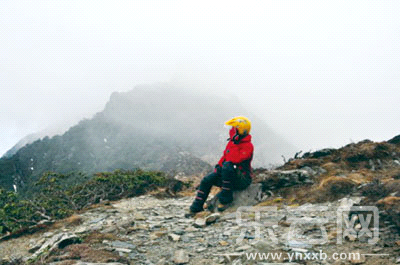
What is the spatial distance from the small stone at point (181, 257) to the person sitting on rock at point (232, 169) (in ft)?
10.3

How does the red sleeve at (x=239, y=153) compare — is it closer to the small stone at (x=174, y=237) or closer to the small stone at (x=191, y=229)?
the small stone at (x=191, y=229)

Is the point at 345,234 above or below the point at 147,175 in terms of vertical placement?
below

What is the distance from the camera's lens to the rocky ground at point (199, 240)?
4.89 meters

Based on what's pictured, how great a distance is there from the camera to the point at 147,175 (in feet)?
50.0

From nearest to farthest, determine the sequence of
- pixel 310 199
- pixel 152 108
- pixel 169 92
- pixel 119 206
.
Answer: pixel 310 199, pixel 119 206, pixel 152 108, pixel 169 92

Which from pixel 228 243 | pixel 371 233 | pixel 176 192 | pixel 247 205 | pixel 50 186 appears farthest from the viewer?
pixel 176 192

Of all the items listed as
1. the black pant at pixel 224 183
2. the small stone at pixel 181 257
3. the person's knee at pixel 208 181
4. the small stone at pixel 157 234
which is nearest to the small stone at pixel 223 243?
the small stone at pixel 181 257

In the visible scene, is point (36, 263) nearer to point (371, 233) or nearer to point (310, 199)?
point (371, 233)

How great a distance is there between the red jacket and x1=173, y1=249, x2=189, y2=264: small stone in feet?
12.4

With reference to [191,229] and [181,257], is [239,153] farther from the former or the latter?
[181,257]

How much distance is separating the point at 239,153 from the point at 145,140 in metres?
112

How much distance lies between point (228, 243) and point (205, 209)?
3574 millimetres

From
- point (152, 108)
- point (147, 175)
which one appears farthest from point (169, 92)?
point (147, 175)

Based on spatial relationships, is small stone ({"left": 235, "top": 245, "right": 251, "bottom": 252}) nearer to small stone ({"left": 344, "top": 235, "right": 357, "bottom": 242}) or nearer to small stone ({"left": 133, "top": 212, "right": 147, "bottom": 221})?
small stone ({"left": 344, "top": 235, "right": 357, "bottom": 242})
